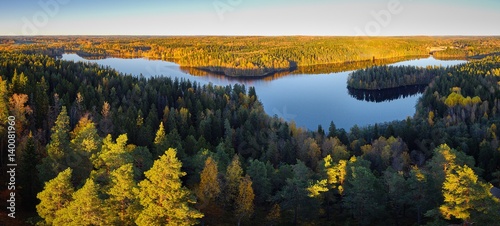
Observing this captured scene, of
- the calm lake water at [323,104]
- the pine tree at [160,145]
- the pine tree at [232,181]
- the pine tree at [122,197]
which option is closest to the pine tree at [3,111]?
the pine tree at [160,145]

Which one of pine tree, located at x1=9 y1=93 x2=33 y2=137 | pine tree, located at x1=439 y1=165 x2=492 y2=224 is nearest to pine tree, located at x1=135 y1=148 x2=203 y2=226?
pine tree, located at x1=439 y1=165 x2=492 y2=224

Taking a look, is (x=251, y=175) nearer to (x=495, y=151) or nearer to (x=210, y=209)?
(x=210, y=209)

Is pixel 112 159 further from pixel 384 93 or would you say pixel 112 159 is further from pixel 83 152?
pixel 384 93

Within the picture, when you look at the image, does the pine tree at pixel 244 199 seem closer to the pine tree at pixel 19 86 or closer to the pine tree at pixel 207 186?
the pine tree at pixel 207 186

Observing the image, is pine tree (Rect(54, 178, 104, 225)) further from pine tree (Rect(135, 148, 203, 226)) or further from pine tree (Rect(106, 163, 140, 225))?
pine tree (Rect(135, 148, 203, 226))

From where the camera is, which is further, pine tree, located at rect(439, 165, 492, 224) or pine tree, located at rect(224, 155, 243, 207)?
pine tree, located at rect(224, 155, 243, 207)

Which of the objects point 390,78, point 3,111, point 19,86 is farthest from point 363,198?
point 390,78

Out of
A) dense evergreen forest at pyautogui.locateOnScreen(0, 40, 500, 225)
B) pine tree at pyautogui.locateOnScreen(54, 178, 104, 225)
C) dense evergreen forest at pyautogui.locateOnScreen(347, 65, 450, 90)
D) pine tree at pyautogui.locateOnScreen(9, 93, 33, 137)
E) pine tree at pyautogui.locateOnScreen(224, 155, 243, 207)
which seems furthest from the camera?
dense evergreen forest at pyautogui.locateOnScreen(347, 65, 450, 90)
